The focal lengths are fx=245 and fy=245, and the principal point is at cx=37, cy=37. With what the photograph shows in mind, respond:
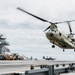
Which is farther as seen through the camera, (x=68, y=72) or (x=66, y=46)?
(x=66, y=46)

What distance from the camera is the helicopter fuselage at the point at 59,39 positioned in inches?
1795

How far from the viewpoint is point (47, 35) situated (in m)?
45.4

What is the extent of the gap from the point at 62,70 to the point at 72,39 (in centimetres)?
3188

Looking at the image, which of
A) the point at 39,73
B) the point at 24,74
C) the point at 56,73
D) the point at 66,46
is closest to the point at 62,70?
the point at 56,73

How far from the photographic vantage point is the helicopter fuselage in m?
45.6

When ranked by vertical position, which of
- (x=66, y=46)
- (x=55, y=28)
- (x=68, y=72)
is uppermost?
(x=55, y=28)

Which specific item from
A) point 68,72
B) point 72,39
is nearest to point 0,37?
point 72,39

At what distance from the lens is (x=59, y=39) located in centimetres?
4681

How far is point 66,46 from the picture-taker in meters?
48.7

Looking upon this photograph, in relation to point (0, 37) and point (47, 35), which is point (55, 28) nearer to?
point (47, 35)

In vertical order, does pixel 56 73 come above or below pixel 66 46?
below

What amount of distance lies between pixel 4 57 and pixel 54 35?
27.3 m

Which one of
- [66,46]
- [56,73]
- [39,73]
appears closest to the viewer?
[39,73]

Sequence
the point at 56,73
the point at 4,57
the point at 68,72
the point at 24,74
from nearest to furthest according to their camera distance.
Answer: the point at 24,74 → the point at 56,73 → the point at 68,72 → the point at 4,57
